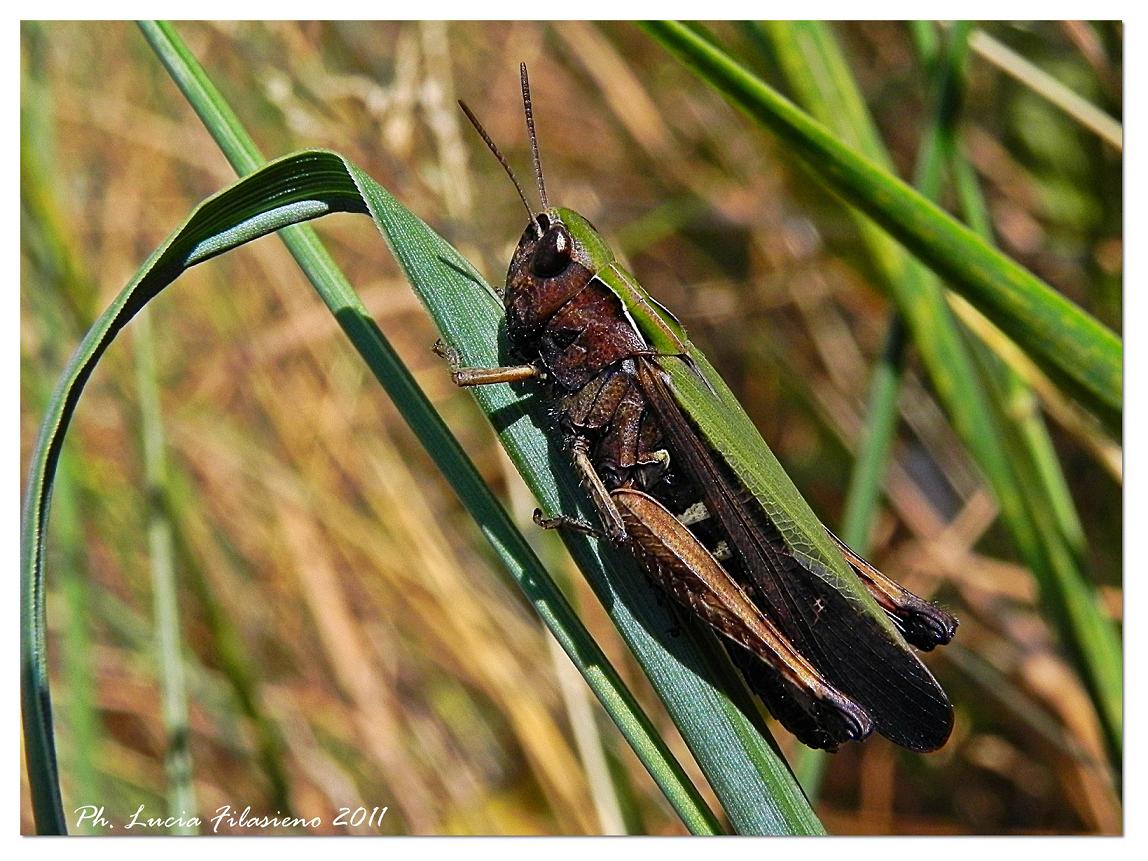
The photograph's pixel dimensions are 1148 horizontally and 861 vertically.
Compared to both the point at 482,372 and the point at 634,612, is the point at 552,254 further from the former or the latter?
the point at 634,612

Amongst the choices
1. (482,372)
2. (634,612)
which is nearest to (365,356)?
(482,372)

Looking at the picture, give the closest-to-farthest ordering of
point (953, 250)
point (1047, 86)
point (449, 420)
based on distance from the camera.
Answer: point (953, 250)
point (1047, 86)
point (449, 420)

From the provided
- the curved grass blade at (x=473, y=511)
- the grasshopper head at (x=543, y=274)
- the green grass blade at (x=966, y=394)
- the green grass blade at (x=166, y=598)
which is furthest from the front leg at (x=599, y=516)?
the green grass blade at (x=166, y=598)

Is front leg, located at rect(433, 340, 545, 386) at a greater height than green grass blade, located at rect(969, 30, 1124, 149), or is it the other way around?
green grass blade, located at rect(969, 30, 1124, 149)

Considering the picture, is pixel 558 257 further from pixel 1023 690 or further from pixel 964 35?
pixel 1023 690

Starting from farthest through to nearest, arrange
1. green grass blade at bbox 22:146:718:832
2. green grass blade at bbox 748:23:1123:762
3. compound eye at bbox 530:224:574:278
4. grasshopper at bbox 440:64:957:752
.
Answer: green grass blade at bbox 748:23:1123:762 < compound eye at bbox 530:224:574:278 < grasshopper at bbox 440:64:957:752 < green grass blade at bbox 22:146:718:832

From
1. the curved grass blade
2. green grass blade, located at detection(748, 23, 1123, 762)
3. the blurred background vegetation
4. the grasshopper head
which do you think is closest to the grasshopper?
the grasshopper head

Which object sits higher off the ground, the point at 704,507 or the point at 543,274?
the point at 543,274

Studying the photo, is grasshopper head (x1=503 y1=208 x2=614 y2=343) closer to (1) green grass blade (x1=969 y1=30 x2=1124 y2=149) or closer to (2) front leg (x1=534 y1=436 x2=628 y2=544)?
(2) front leg (x1=534 y1=436 x2=628 y2=544)
